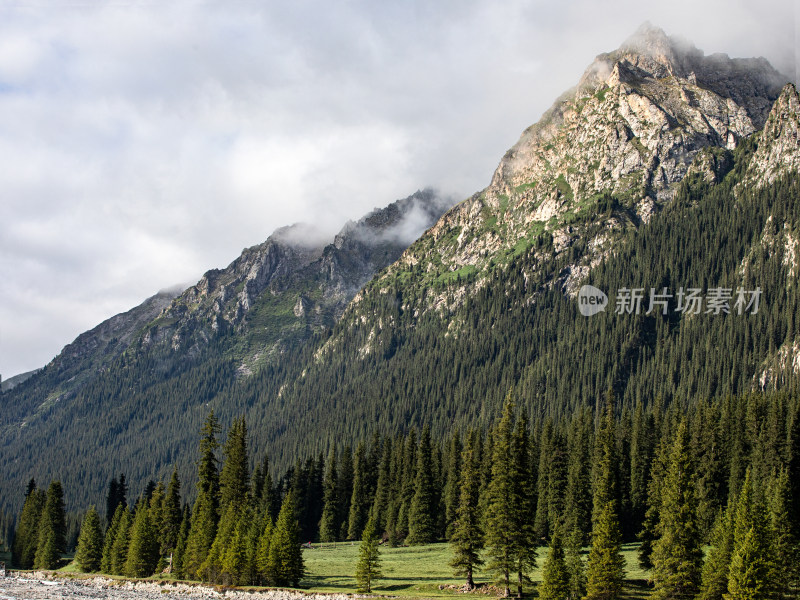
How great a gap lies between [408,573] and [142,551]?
3731cm

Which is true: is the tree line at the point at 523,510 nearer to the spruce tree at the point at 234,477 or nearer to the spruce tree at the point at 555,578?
the spruce tree at the point at 555,578

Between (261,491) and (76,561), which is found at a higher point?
(261,491)

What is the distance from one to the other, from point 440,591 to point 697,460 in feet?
182

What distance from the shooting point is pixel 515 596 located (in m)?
76.1

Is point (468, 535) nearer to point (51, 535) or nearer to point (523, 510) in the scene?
point (523, 510)

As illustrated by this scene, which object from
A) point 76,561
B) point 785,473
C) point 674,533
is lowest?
point 76,561

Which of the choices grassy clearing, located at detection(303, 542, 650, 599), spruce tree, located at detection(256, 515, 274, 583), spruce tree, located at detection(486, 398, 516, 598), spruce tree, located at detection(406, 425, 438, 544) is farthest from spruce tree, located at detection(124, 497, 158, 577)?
spruce tree, located at detection(486, 398, 516, 598)

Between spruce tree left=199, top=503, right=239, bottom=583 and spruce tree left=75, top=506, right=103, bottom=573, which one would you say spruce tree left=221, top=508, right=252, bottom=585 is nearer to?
spruce tree left=199, top=503, right=239, bottom=583

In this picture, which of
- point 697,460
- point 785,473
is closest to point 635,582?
point 785,473

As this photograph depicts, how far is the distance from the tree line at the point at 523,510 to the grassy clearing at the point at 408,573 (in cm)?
279

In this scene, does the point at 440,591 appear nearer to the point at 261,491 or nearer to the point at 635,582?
the point at 635,582

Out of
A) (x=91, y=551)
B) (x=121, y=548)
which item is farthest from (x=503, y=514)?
(x=91, y=551)

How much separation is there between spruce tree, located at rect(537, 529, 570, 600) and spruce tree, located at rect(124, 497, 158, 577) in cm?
5820

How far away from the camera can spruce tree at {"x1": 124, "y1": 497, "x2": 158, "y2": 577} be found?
10338 cm
